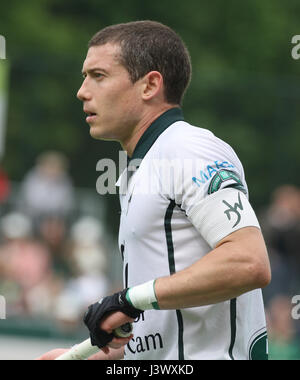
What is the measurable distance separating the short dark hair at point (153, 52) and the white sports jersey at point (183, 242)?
0.35 meters

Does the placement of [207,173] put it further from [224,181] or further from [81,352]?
[81,352]

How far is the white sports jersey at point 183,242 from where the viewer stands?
12.2 feet

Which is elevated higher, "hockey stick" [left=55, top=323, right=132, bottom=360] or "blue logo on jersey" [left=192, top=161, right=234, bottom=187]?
"blue logo on jersey" [left=192, top=161, right=234, bottom=187]

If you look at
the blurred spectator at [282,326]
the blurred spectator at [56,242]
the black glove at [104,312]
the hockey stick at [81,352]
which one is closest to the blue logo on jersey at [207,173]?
the black glove at [104,312]

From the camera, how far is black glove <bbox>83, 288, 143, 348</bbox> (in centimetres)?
371

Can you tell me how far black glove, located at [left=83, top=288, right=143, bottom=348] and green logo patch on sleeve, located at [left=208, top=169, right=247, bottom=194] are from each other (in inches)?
22.6

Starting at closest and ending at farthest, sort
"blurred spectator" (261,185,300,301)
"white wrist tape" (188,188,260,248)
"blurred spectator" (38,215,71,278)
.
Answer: "white wrist tape" (188,188,260,248) → "blurred spectator" (38,215,71,278) → "blurred spectator" (261,185,300,301)

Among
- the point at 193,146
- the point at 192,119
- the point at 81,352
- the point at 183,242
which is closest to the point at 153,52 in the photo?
the point at 193,146

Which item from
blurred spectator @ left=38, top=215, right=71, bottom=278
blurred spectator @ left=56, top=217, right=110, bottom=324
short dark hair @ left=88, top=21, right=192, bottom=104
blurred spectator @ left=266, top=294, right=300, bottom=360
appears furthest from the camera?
blurred spectator @ left=38, top=215, right=71, bottom=278

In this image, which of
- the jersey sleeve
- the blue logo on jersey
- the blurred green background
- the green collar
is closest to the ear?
the green collar

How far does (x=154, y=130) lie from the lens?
164 inches

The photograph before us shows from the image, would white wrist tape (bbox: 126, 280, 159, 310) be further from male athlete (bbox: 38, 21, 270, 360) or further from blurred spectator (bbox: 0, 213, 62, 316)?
blurred spectator (bbox: 0, 213, 62, 316)

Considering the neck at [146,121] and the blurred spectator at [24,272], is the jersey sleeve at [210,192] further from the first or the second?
the blurred spectator at [24,272]

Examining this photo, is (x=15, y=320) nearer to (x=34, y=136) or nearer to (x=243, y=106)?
(x=34, y=136)
